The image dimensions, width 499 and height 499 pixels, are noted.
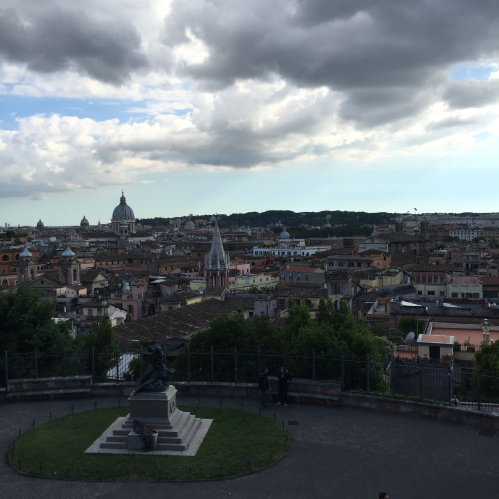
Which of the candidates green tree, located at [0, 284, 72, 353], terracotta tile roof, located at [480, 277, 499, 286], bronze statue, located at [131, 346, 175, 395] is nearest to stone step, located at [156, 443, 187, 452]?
bronze statue, located at [131, 346, 175, 395]

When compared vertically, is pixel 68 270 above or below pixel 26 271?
above

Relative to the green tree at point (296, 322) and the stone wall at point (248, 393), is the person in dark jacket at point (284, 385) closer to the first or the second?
the stone wall at point (248, 393)

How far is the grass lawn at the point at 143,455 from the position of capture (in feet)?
30.1

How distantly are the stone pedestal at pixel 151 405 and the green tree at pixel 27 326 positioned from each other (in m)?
6.92

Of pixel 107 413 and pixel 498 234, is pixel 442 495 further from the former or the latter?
pixel 498 234

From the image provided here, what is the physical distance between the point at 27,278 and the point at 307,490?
61179 millimetres

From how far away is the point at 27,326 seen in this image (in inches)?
656

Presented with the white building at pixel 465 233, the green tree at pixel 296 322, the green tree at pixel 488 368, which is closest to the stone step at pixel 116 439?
the green tree at pixel 488 368

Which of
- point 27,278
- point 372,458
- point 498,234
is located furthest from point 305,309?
point 498,234

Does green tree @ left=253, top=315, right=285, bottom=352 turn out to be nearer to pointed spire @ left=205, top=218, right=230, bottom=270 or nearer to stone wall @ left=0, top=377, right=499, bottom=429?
stone wall @ left=0, top=377, right=499, bottom=429

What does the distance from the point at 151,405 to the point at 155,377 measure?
0.53 metres

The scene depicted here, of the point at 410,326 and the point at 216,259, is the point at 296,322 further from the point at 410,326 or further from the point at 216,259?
the point at 216,259

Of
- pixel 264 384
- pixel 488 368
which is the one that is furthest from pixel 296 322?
pixel 264 384

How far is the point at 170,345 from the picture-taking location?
25016 millimetres
